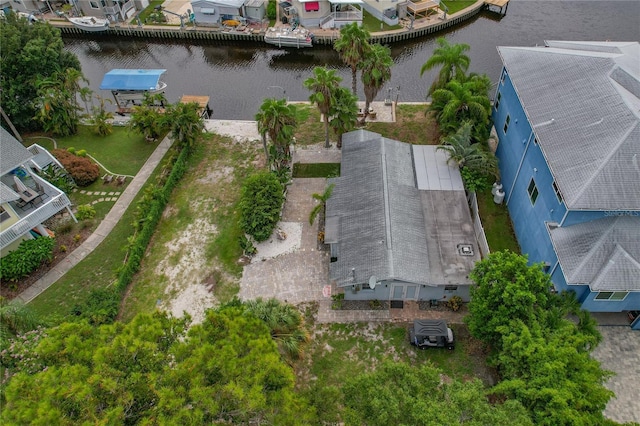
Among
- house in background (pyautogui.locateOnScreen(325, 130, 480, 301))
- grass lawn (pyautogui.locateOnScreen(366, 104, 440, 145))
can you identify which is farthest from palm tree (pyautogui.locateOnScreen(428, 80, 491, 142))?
grass lawn (pyautogui.locateOnScreen(366, 104, 440, 145))

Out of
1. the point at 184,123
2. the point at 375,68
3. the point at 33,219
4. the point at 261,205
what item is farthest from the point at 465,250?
the point at 33,219

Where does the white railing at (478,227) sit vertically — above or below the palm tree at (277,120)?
below

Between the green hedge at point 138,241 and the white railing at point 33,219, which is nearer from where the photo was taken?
the green hedge at point 138,241

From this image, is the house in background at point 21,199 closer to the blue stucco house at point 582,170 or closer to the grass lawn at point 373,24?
the blue stucco house at point 582,170

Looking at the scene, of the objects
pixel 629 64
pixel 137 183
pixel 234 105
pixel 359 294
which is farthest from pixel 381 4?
pixel 359 294

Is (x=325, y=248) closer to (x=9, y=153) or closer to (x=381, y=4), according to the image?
(x=9, y=153)

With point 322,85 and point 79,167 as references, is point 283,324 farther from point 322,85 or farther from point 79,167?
point 79,167

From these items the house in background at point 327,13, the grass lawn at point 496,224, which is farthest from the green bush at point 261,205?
the house in background at point 327,13

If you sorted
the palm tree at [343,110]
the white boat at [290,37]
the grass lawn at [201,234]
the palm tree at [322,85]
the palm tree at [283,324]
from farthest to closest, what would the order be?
the white boat at [290,37], the palm tree at [343,110], the palm tree at [322,85], the grass lawn at [201,234], the palm tree at [283,324]
